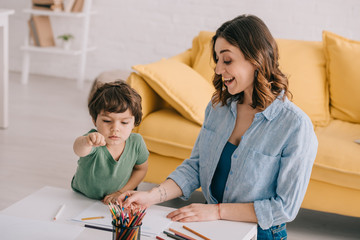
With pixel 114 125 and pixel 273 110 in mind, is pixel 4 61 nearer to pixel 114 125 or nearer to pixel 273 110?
pixel 114 125

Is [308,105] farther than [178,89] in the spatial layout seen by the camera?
Yes

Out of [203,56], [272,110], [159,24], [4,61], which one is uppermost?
[272,110]

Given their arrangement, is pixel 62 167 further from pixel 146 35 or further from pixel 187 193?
pixel 146 35

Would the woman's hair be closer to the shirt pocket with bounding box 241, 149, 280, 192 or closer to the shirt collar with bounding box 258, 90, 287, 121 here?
the shirt collar with bounding box 258, 90, 287, 121

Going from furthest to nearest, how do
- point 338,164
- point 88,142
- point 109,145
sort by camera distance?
1. point 338,164
2. point 109,145
3. point 88,142

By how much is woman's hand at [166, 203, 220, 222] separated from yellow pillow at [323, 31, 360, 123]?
1.63 meters

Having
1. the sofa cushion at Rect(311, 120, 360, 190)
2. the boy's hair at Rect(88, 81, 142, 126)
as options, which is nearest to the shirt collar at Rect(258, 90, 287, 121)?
the boy's hair at Rect(88, 81, 142, 126)

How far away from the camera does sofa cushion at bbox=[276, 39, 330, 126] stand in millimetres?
2705

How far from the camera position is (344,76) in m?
2.74

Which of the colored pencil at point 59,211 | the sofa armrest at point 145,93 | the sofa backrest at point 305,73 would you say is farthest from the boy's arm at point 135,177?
the sofa backrest at point 305,73

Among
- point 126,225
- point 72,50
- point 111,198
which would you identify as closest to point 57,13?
point 72,50

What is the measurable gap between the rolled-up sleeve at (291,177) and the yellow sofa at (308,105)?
2.86ft

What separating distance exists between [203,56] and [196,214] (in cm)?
168

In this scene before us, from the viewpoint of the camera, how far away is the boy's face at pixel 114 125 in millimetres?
1472
